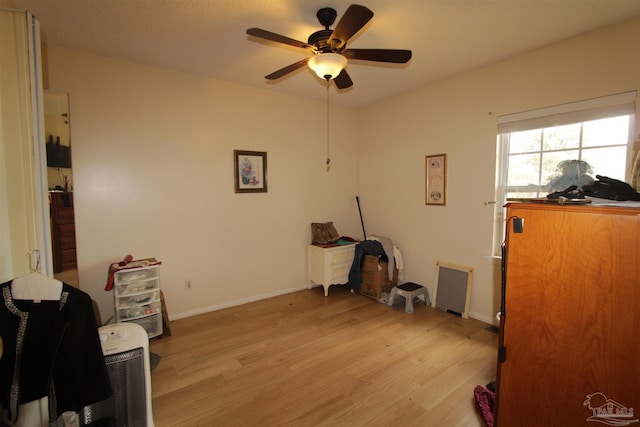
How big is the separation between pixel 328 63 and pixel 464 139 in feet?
6.67

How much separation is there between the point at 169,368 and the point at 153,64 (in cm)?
281

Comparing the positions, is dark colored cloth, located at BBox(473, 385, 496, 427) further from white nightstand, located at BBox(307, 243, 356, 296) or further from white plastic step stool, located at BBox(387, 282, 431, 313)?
white nightstand, located at BBox(307, 243, 356, 296)

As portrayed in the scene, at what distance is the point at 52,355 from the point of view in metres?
1.37

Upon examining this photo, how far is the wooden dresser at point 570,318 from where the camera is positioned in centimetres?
107

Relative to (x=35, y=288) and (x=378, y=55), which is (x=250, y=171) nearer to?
(x=378, y=55)

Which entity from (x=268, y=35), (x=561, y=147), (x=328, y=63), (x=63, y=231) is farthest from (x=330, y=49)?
(x=63, y=231)

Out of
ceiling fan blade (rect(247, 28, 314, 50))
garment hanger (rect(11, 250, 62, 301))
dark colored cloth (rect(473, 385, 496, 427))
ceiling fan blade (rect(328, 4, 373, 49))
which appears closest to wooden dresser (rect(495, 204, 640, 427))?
dark colored cloth (rect(473, 385, 496, 427))

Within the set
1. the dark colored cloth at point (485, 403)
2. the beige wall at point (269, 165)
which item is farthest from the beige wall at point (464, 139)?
the dark colored cloth at point (485, 403)

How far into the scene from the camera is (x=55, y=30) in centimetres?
230

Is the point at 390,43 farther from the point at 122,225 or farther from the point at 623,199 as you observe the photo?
the point at 122,225

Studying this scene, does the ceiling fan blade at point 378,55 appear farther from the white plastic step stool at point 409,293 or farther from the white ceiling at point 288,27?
the white plastic step stool at point 409,293

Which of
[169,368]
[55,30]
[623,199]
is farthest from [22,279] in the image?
[623,199]

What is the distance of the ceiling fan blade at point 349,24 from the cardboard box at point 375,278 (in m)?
A: 2.57

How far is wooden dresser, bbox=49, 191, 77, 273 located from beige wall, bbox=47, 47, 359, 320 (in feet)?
0.27
